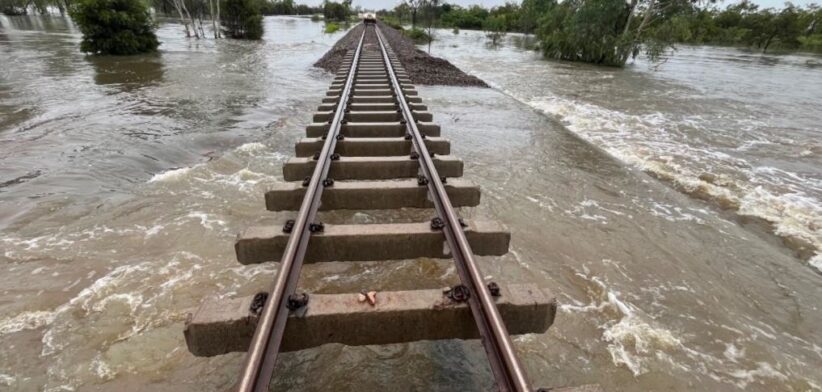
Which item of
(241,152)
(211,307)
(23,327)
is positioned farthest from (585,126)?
(23,327)

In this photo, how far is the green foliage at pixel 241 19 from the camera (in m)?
32.2

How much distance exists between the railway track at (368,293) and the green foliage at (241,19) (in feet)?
107

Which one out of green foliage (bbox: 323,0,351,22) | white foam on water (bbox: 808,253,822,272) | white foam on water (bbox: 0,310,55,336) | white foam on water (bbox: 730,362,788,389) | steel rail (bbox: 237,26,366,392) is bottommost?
white foam on water (bbox: 730,362,788,389)

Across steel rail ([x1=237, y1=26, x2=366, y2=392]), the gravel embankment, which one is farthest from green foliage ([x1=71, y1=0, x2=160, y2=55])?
steel rail ([x1=237, y1=26, x2=366, y2=392])

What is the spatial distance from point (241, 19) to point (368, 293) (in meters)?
36.2

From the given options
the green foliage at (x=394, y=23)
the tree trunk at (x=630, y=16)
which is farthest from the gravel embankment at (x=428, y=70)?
the green foliage at (x=394, y=23)

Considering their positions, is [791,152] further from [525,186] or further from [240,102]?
[240,102]

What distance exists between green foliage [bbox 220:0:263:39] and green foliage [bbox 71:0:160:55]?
483 inches

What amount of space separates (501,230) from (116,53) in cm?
2361

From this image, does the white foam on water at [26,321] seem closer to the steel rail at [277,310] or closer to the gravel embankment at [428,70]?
the steel rail at [277,310]

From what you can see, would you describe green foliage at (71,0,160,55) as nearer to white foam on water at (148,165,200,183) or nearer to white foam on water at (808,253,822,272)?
white foam on water at (148,165,200,183)

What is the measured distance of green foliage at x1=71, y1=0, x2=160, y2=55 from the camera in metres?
18.8

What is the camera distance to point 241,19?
106 ft

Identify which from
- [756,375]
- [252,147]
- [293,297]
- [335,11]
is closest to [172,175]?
[252,147]
